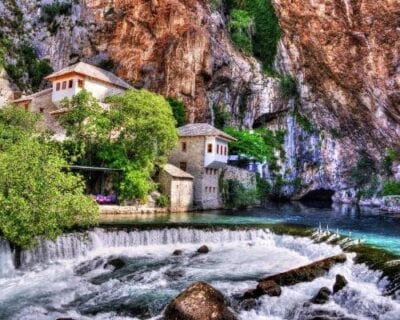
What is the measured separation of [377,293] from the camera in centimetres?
1477

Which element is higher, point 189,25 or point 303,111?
point 189,25

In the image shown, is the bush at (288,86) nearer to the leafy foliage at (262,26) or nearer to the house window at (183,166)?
the leafy foliage at (262,26)

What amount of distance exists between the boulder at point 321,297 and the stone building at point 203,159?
22.8 meters

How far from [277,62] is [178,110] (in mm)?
17981

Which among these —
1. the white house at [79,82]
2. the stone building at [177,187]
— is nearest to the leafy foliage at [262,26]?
the white house at [79,82]

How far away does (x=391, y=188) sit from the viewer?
51094mm

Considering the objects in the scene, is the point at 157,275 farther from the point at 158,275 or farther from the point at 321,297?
the point at 321,297

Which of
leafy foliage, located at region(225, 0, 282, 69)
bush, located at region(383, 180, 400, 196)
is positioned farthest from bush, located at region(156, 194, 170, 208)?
leafy foliage, located at region(225, 0, 282, 69)

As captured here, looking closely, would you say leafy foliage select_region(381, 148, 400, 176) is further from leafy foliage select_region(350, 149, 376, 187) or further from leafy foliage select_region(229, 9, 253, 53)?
leafy foliage select_region(229, 9, 253, 53)

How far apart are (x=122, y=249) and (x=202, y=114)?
100 ft

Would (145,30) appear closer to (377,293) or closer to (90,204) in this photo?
(90,204)

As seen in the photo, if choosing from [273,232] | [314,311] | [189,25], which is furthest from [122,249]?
[189,25]

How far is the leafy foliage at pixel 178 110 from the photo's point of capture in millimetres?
47375

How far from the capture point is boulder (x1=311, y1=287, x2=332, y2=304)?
14.4 m
